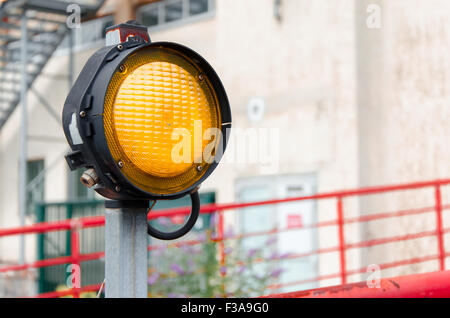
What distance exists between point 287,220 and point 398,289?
5.38 meters

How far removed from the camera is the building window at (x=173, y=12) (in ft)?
35.7

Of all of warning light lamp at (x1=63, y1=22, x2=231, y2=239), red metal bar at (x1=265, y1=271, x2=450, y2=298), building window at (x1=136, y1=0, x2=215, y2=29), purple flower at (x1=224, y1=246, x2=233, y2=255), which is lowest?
purple flower at (x1=224, y1=246, x2=233, y2=255)

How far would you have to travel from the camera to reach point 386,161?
266 inches

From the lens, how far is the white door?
7.05 m

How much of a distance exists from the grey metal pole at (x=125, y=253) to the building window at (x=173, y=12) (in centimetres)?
968

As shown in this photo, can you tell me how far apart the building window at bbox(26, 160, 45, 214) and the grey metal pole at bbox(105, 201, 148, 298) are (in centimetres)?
1256

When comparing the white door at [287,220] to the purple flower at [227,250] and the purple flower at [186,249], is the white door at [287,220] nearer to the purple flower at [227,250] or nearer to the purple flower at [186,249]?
the purple flower at [227,250]

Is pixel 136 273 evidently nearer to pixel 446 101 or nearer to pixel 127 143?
pixel 127 143

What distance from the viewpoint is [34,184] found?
1335 centimetres

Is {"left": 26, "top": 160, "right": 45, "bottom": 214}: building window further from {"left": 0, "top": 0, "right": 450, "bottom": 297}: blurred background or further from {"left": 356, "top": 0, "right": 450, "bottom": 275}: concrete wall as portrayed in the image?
{"left": 356, "top": 0, "right": 450, "bottom": 275}: concrete wall

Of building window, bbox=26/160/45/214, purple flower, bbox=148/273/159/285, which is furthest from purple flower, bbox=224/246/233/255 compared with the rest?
building window, bbox=26/160/45/214

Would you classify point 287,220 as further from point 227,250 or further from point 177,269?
point 177,269

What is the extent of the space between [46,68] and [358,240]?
31.3ft
